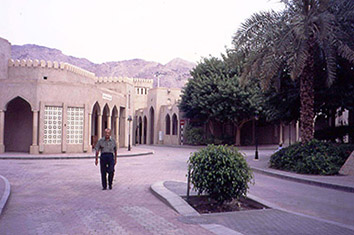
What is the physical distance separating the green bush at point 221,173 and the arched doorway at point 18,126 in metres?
20.1

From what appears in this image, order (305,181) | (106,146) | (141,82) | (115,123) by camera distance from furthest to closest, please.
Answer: (141,82)
(115,123)
(305,181)
(106,146)

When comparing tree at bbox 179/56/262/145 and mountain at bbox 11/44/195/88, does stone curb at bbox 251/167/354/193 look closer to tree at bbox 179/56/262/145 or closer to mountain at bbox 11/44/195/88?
tree at bbox 179/56/262/145

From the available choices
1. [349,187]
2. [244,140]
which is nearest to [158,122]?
[244,140]

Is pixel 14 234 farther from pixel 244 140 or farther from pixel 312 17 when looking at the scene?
pixel 244 140

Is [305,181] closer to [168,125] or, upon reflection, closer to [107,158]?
[107,158]

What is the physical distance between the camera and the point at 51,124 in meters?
23.4

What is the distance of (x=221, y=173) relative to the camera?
7453mm

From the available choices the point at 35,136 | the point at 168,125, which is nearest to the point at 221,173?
the point at 35,136

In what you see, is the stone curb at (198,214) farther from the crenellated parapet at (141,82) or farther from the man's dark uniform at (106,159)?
the crenellated parapet at (141,82)

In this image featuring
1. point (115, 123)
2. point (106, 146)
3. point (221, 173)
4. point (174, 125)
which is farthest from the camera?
point (174, 125)

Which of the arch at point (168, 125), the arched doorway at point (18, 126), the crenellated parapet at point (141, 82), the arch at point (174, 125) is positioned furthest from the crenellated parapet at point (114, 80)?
the crenellated parapet at point (141, 82)

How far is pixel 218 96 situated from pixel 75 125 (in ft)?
48.3

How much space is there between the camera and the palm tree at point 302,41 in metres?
14.2

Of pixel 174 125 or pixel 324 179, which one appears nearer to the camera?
pixel 324 179
